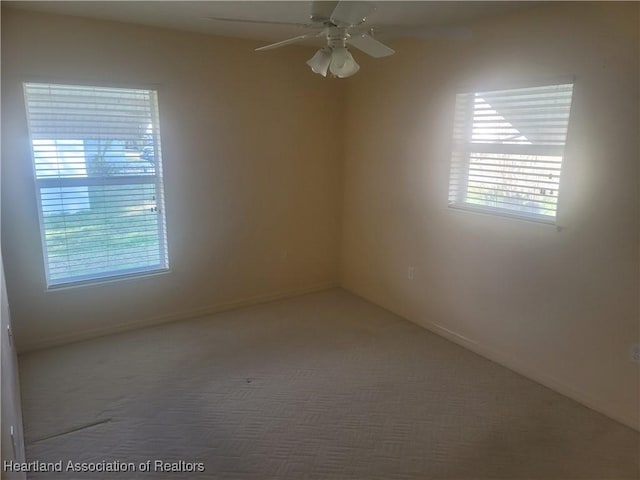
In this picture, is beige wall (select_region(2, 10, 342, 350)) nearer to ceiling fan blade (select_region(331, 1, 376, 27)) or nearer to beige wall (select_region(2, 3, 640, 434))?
beige wall (select_region(2, 3, 640, 434))

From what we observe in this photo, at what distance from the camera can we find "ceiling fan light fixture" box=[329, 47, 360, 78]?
2.08 metres

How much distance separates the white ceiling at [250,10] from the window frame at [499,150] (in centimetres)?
47

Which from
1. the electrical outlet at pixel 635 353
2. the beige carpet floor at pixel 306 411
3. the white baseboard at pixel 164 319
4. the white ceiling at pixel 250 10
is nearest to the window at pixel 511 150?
the white ceiling at pixel 250 10

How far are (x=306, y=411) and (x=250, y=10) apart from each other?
254 centimetres

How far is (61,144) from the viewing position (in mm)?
3174

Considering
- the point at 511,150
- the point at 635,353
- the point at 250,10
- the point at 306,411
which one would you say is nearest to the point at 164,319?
the point at 306,411

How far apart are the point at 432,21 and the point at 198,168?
2152mm

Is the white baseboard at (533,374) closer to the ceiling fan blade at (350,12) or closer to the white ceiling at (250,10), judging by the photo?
the white ceiling at (250,10)

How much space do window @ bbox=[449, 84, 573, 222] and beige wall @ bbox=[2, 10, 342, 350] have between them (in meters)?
1.46

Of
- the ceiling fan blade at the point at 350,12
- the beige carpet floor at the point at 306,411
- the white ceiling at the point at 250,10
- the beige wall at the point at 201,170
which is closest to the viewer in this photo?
the ceiling fan blade at the point at 350,12

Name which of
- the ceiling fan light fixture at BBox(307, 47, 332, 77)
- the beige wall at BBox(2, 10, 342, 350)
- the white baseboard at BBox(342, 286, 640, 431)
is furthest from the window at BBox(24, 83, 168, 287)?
the white baseboard at BBox(342, 286, 640, 431)

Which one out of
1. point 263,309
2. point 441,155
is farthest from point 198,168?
point 441,155

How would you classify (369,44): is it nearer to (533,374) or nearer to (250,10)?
(250,10)

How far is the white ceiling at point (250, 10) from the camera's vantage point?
2.72m
